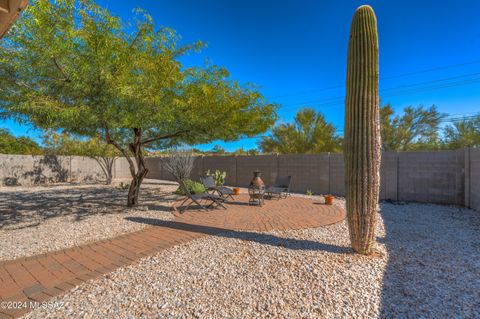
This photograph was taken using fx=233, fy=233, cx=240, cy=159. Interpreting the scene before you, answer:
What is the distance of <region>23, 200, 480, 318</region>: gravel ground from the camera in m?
2.19

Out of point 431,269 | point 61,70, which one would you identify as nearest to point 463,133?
point 431,269

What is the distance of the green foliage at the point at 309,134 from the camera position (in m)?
16.0

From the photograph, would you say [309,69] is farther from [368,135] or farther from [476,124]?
[368,135]

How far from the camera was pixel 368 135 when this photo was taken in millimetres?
3252

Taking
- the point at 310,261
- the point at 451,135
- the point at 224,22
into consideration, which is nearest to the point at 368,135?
the point at 310,261

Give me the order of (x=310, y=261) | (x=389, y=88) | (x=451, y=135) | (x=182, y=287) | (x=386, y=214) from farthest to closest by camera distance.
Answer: (x=389, y=88) < (x=451, y=135) < (x=386, y=214) < (x=310, y=261) < (x=182, y=287)

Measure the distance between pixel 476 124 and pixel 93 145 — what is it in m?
23.8

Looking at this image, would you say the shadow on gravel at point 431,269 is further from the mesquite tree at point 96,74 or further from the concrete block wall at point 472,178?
the mesquite tree at point 96,74

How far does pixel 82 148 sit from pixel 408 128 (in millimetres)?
22620

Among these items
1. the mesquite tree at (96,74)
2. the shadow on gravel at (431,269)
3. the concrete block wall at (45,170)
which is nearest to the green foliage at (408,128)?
the shadow on gravel at (431,269)

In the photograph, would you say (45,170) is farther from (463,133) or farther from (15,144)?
(463,133)

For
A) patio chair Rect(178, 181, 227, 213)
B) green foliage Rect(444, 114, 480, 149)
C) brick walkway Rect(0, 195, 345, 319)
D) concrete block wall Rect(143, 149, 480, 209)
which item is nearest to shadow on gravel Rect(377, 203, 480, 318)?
brick walkway Rect(0, 195, 345, 319)

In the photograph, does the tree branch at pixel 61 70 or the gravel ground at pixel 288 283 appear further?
the tree branch at pixel 61 70

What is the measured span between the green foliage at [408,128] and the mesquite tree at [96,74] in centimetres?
1493
